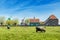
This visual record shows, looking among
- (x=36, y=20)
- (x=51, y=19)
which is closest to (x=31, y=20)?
(x=36, y=20)

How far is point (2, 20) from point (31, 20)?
3102cm

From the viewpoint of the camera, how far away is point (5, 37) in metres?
32.4

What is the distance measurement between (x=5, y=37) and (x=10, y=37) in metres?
0.93

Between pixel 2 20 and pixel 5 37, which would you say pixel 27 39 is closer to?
pixel 5 37

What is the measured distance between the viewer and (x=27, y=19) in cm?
19288

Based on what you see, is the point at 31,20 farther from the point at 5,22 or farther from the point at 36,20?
the point at 5,22

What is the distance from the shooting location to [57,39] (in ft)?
108

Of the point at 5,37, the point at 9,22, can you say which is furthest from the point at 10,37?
the point at 9,22

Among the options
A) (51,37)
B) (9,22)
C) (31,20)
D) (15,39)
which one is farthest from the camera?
(31,20)

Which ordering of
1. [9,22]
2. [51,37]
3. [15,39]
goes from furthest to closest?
[9,22]
[51,37]
[15,39]

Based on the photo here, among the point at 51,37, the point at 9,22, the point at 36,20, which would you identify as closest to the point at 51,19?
the point at 36,20

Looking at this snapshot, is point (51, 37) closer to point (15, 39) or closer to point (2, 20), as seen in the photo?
point (15, 39)

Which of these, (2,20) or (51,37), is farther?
(2,20)

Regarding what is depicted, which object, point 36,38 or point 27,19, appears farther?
point 27,19
